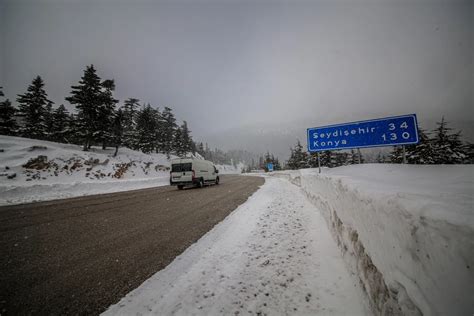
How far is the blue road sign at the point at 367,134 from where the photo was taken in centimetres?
774

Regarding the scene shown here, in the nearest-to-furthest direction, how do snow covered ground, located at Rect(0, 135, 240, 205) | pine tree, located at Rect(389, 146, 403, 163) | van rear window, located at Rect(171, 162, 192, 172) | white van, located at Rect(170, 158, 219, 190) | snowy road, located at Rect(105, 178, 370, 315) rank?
snowy road, located at Rect(105, 178, 370, 315)
snow covered ground, located at Rect(0, 135, 240, 205)
white van, located at Rect(170, 158, 219, 190)
van rear window, located at Rect(171, 162, 192, 172)
pine tree, located at Rect(389, 146, 403, 163)

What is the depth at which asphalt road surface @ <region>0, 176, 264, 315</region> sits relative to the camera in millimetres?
2354

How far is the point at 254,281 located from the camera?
2.63 metres

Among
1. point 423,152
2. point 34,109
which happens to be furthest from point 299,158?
point 34,109

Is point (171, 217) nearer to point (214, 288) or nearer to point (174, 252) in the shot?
point (174, 252)

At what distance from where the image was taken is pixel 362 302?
2.07 m

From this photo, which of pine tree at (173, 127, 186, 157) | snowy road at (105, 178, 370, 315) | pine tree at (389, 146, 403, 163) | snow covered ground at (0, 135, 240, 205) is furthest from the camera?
pine tree at (173, 127, 186, 157)

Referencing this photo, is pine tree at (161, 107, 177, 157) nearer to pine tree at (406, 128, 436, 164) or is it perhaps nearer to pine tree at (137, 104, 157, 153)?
pine tree at (137, 104, 157, 153)

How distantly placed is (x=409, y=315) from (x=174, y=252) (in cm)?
353

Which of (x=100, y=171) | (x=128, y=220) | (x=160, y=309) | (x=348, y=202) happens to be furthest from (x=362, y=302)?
(x=100, y=171)

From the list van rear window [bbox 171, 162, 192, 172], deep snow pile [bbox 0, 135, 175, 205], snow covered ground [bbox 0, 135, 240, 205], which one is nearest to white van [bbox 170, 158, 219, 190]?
van rear window [bbox 171, 162, 192, 172]

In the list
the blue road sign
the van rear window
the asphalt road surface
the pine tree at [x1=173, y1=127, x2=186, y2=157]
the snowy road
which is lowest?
the snowy road

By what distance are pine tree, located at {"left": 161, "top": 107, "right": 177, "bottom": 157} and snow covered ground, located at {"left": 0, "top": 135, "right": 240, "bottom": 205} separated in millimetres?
25801

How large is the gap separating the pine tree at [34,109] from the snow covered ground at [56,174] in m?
19.4
